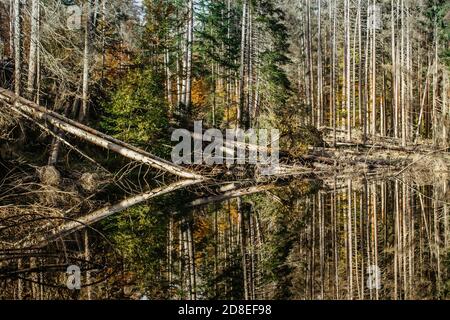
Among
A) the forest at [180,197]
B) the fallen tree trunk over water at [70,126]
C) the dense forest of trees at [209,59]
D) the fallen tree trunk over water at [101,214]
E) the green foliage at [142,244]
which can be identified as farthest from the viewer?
the dense forest of trees at [209,59]

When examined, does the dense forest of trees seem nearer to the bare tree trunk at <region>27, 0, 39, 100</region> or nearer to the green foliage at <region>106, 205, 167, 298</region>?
the bare tree trunk at <region>27, 0, 39, 100</region>

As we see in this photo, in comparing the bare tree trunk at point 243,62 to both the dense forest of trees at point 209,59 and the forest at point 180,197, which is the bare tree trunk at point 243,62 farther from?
the forest at point 180,197

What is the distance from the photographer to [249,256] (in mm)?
5367

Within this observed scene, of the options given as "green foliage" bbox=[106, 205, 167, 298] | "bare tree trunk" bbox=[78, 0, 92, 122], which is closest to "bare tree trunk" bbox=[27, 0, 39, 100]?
"bare tree trunk" bbox=[78, 0, 92, 122]

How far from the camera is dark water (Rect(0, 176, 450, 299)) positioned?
4.21 m

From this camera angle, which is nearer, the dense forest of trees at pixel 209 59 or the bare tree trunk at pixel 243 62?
the dense forest of trees at pixel 209 59

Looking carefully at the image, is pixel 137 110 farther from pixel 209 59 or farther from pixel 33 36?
pixel 209 59

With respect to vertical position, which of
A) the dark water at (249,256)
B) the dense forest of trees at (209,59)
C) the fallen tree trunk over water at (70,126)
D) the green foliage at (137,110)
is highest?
the dense forest of trees at (209,59)

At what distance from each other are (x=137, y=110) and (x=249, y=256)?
38.3 feet

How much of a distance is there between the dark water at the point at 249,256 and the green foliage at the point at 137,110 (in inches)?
291

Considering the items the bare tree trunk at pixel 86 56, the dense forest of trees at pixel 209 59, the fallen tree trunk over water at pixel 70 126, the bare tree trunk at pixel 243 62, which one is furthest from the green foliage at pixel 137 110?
the bare tree trunk at pixel 243 62

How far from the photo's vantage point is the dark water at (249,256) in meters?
4.21

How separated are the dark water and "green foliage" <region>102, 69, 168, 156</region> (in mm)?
7380

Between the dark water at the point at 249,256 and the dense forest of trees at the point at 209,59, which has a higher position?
the dense forest of trees at the point at 209,59
